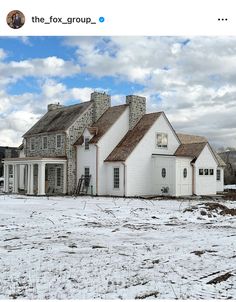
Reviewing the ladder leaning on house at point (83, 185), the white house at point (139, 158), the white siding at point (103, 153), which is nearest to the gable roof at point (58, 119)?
the white house at point (139, 158)

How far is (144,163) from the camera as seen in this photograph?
30.9 meters

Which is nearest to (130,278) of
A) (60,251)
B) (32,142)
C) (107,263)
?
(107,263)

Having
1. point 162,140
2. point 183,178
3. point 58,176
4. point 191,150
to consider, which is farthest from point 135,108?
point 58,176

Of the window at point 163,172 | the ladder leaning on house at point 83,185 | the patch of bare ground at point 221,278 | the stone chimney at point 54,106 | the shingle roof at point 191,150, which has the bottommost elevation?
the patch of bare ground at point 221,278

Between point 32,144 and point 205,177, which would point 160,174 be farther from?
point 32,144

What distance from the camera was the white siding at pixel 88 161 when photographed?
3125 cm

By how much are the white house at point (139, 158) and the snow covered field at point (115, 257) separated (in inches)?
519

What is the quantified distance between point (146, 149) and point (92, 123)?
5491 millimetres

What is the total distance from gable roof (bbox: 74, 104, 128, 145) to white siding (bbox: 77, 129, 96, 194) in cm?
43

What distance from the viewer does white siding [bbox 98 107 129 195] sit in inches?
1225

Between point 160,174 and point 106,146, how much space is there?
183 inches

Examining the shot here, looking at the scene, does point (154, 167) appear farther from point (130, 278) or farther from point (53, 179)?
point (130, 278)

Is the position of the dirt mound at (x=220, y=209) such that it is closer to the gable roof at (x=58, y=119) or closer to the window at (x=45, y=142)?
the gable roof at (x=58, y=119)

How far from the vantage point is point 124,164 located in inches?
1171
